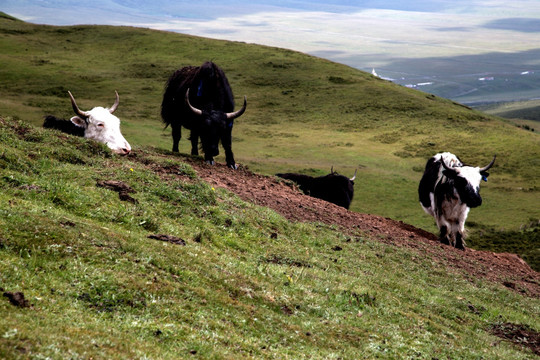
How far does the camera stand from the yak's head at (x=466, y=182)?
17.9 m

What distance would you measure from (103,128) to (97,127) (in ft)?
0.67

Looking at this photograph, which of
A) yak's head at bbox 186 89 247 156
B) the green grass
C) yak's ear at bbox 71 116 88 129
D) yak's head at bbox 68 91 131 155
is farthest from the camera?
yak's head at bbox 186 89 247 156

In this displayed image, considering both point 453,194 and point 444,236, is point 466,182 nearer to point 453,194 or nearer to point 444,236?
point 453,194

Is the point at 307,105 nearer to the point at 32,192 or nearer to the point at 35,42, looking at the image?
the point at 35,42

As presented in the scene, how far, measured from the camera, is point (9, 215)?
793 cm

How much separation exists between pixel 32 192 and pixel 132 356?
5.25m

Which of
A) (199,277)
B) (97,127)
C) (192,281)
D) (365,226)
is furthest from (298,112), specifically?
(192,281)

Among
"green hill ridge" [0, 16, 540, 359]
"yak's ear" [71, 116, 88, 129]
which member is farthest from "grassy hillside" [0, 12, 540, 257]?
"yak's ear" [71, 116, 88, 129]

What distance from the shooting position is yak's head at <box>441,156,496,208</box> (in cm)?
1791

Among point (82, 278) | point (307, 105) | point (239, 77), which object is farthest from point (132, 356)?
point (239, 77)

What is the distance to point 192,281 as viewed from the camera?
8086mm

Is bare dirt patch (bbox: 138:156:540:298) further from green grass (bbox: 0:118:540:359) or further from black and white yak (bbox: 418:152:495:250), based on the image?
green grass (bbox: 0:118:540:359)

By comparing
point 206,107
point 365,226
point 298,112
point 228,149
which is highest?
point 206,107

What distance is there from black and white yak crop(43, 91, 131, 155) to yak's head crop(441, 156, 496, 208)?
29.8ft
